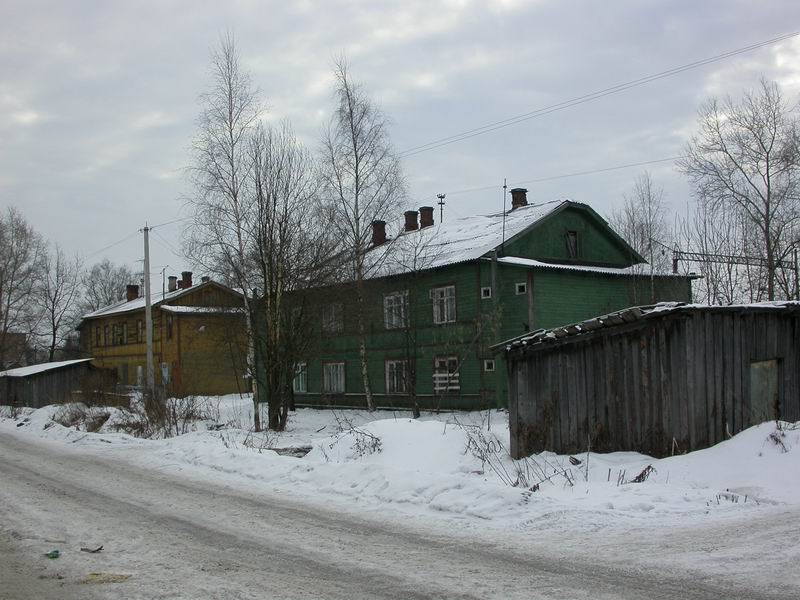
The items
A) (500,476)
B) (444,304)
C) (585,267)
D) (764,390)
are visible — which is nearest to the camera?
(500,476)

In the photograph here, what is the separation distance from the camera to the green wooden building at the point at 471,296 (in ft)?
94.4

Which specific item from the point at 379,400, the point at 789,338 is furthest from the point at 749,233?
the point at 789,338

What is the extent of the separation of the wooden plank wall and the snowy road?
3.76 m

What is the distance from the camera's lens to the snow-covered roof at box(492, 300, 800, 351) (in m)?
11.7

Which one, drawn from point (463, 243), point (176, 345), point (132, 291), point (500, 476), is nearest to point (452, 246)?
point (463, 243)

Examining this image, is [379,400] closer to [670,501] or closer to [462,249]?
[462,249]

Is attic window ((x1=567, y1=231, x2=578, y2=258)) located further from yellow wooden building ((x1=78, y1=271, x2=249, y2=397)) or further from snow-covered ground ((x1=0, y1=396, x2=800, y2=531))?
yellow wooden building ((x1=78, y1=271, x2=249, y2=397))

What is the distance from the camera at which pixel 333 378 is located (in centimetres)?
3628

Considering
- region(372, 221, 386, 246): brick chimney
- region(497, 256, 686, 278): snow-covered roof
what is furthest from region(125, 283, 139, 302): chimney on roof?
region(497, 256, 686, 278): snow-covered roof

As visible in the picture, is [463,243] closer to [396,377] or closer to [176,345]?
A: [396,377]

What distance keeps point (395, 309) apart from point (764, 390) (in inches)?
803

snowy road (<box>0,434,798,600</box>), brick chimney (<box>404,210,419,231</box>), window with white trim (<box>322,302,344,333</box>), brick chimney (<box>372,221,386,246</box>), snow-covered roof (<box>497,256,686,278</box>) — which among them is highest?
brick chimney (<box>404,210,419,231</box>)

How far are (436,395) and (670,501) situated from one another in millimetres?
22070

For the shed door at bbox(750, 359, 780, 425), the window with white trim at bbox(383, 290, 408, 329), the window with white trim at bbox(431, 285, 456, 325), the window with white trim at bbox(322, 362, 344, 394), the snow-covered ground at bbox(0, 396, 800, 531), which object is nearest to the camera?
the snow-covered ground at bbox(0, 396, 800, 531)
